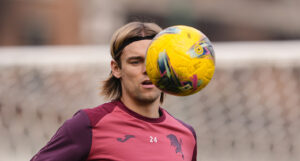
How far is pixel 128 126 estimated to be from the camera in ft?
11.5

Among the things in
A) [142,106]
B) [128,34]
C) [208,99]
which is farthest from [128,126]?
[208,99]

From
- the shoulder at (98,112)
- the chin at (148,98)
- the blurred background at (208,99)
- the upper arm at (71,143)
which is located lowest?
the blurred background at (208,99)

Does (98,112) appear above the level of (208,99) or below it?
above

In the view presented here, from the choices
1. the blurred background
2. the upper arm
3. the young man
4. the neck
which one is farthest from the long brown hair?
the blurred background

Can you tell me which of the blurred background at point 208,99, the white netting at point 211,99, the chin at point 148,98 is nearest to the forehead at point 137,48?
the chin at point 148,98

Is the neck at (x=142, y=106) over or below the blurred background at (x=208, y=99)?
over

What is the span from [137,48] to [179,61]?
498 mm

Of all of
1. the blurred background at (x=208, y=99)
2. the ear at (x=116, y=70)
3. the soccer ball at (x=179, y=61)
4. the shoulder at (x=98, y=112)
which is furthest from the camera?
the blurred background at (x=208, y=99)

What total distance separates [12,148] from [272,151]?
3.75 metres

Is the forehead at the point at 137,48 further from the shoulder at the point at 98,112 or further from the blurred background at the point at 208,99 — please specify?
the blurred background at the point at 208,99

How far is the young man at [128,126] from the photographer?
326 cm

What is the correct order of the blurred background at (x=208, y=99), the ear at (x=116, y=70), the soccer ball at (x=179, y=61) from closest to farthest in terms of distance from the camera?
the soccer ball at (x=179, y=61) → the ear at (x=116, y=70) → the blurred background at (x=208, y=99)

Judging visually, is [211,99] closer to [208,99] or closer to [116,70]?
[208,99]

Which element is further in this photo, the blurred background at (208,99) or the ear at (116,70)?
the blurred background at (208,99)
